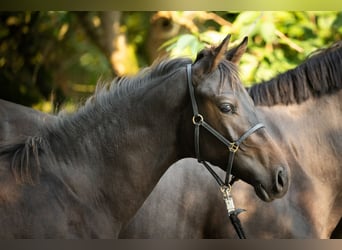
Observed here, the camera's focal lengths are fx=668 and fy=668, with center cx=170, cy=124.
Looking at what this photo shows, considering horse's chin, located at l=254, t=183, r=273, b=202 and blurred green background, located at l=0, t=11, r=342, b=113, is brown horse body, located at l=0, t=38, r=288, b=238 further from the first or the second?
blurred green background, located at l=0, t=11, r=342, b=113

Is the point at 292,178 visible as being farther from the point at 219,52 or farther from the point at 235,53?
the point at 219,52

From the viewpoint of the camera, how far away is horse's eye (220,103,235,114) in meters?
3.36

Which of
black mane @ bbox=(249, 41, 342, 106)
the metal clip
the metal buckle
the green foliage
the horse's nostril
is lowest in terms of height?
the metal clip

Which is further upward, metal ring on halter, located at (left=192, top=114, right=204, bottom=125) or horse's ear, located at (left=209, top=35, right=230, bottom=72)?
horse's ear, located at (left=209, top=35, right=230, bottom=72)

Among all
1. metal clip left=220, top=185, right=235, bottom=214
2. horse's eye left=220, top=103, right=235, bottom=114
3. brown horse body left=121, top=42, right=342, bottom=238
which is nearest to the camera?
horse's eye left=220, top=103, right=235, bottom=114

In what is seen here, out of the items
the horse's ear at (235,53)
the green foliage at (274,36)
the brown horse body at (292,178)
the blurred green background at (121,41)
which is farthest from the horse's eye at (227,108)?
the green foliage at (274,36)

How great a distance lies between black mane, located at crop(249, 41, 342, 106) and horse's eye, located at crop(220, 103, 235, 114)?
914 millimetres

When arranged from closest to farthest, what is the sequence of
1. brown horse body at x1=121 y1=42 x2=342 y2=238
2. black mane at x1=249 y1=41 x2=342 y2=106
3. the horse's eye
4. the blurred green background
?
1. the horse's eye
2. brown horse body at x1=121 y1=42 x2=342 y2=238
3. black mane at x1=249 y1=41 x2=342 y2=106
4. the blurred green background

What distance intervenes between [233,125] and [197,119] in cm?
19

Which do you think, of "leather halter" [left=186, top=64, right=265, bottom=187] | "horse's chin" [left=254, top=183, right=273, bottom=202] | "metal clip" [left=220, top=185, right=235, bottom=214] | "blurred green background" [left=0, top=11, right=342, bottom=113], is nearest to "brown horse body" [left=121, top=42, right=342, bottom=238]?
"metal clip" [left=220, top=185, right=235, bottom=214]

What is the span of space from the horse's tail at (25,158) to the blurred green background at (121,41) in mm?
2197

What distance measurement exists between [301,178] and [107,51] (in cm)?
502

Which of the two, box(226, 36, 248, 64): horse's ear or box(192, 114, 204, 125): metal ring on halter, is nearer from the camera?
box(192, 114, 204, 125): metal ring on halter

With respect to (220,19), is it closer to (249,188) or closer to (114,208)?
(249,188)
